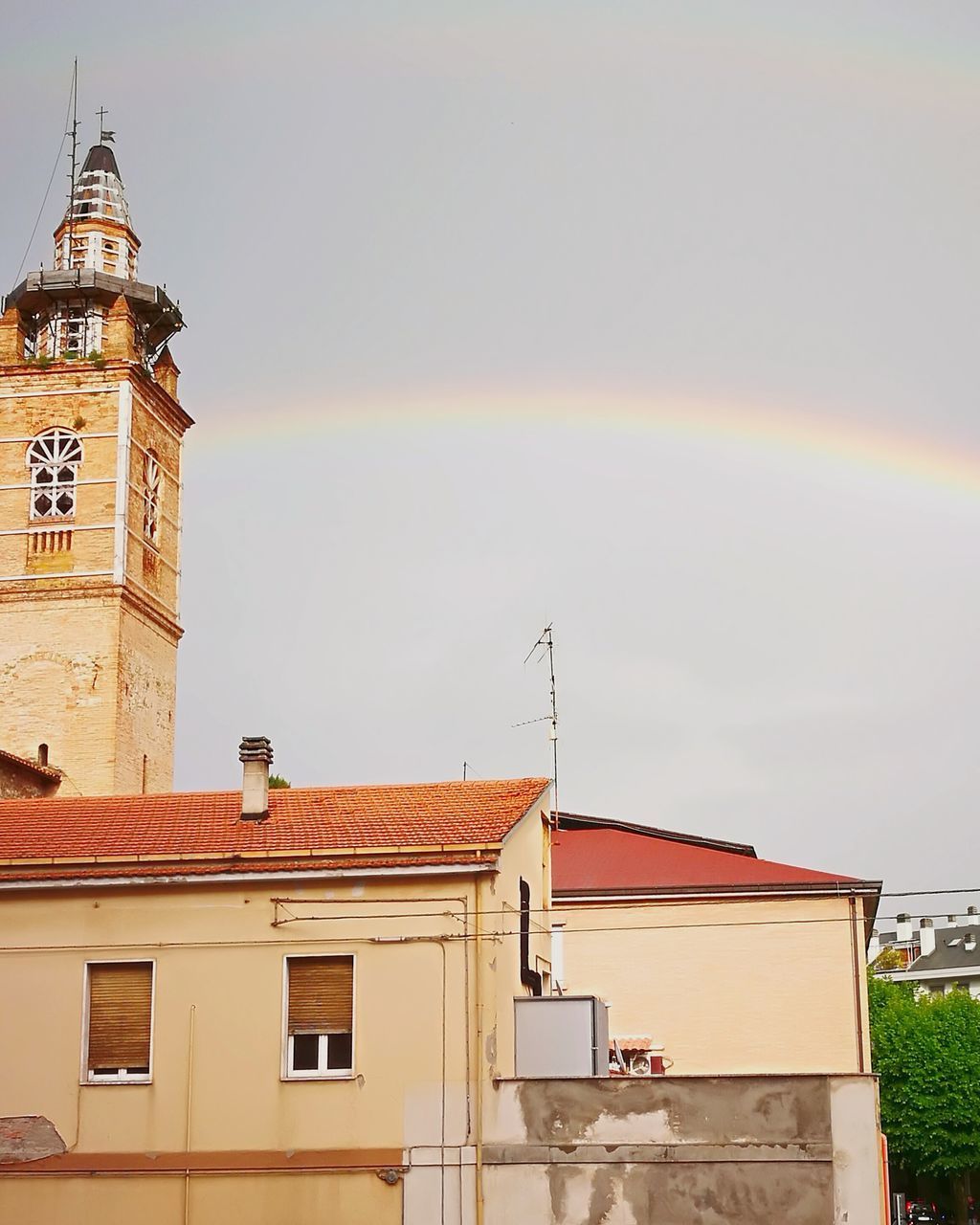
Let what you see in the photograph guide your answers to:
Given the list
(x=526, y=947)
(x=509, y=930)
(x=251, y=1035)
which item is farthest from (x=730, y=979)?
(x=251, y=1035)

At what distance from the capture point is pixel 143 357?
60031mm

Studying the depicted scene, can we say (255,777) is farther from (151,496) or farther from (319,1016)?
(151,496)

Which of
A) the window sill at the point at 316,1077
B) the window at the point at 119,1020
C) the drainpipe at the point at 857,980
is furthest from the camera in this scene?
the drainpipe at the point at 857,980

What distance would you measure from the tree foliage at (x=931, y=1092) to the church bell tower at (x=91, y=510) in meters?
35.2

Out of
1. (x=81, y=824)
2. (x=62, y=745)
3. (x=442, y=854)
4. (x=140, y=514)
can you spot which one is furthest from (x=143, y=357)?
(x=442, y=854)

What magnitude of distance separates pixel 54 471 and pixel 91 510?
218 cm

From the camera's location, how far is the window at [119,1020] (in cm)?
2620

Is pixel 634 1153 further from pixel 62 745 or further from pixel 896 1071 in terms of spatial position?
pixel 896 1071

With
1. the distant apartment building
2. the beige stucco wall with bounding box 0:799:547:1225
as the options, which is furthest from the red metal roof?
the distant apartment building

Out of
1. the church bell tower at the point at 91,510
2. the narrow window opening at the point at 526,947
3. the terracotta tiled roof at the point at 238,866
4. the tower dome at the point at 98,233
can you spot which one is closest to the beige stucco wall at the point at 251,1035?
the terracotta tiled roof at the point at 238,866

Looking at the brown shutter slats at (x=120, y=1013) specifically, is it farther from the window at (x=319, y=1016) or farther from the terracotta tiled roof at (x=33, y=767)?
Answer: the terracotta tiled roof at (x=33, y=767)

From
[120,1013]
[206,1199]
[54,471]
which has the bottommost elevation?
[206,1199]

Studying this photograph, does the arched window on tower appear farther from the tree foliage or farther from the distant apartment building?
the distant apartment building

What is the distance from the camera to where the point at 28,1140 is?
25.8m
